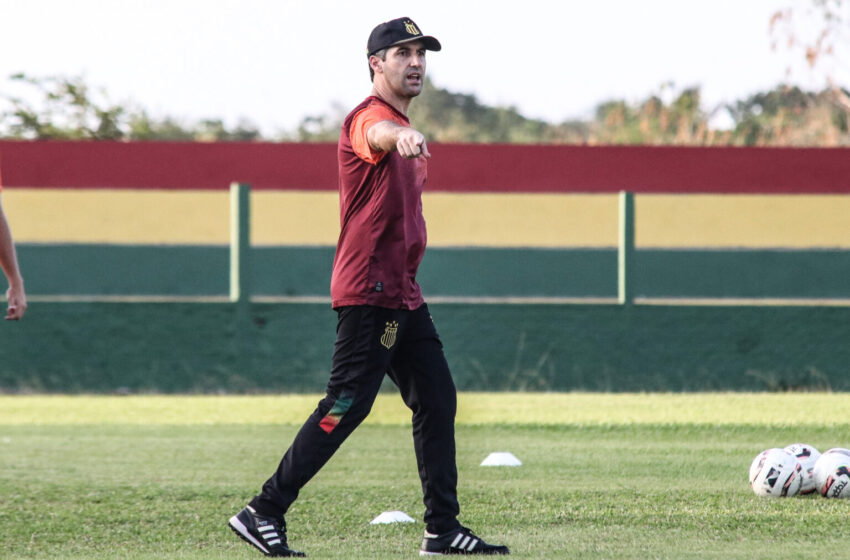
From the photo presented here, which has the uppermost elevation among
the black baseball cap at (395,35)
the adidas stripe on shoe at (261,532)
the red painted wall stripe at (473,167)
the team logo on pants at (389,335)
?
the black baseball cap at (395,35)

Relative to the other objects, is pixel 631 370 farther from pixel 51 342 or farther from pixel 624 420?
pixel 51 342

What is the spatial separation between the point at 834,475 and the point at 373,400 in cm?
297

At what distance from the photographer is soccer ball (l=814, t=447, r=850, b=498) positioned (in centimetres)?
718

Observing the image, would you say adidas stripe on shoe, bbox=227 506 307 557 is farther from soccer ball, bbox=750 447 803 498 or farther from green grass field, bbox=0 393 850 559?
soccer ball, bbox=750 447 803 498

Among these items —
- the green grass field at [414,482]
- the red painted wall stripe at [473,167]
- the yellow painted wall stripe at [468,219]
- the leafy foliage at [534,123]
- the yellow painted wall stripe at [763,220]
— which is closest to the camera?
the green grass field at [414,482]

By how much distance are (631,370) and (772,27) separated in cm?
1780

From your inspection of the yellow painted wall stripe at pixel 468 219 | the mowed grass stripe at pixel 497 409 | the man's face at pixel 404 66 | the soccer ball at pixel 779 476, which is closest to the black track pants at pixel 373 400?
the man's face at pixel 404 66

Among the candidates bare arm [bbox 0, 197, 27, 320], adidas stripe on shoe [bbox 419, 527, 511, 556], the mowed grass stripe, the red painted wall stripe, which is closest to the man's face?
bare arm [bbox 0, 197, 27, 320]

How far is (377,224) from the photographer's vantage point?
5355 mm

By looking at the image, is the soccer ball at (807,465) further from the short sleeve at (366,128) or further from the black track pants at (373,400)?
the short sleeve at (366,128)

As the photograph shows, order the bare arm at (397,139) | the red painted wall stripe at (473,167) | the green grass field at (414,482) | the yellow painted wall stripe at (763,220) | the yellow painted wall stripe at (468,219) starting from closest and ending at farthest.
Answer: the bare arm at (397,139), the green grass field at (414,482), the yellow painted wall stripe at (468,219), the yellow painted wall stripe at (763,220), the red painted wall stripe at (473,167)

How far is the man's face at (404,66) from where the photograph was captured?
17.6 feet

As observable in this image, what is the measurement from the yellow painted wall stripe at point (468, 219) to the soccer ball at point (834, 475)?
975 centimetres

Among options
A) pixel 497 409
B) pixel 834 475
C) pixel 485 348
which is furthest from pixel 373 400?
pixel 485 348
